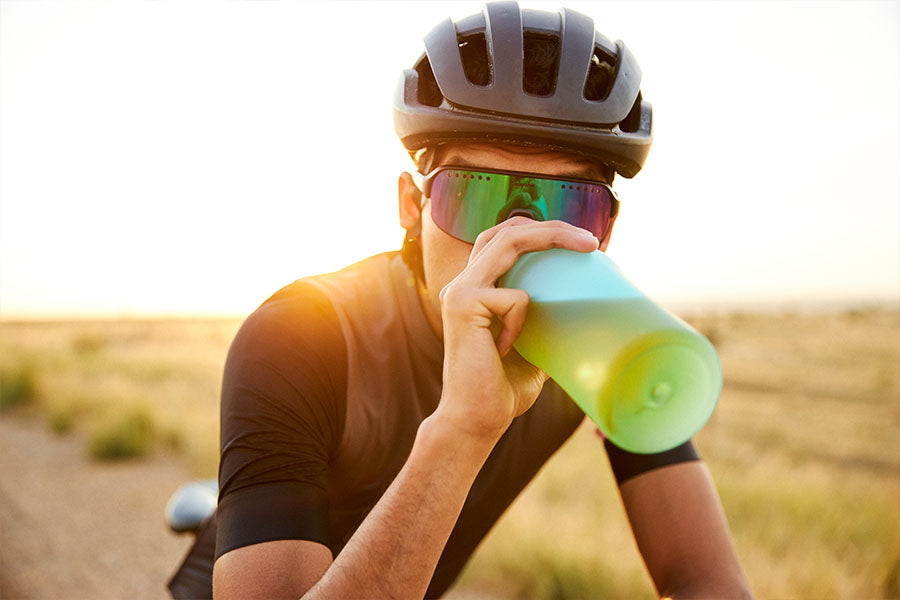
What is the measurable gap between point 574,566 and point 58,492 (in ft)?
17.7

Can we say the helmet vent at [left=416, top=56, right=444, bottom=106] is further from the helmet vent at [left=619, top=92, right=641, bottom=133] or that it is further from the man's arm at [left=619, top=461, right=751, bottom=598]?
the man's arm at [left=619, top=461, right=751, bottom=598]

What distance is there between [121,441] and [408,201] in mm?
7081

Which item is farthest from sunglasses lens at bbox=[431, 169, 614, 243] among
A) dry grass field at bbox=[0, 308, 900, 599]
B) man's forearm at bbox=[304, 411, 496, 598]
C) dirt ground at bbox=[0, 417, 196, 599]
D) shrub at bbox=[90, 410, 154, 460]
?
shrub at bbox=[90, 410, 154, 460]

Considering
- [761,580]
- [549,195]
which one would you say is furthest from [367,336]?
[761,580]

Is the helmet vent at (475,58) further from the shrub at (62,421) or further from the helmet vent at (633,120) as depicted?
the shrub at (62,421)

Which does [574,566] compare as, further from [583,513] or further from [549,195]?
[549,195]

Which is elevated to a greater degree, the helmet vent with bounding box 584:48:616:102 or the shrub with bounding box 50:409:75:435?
the helmet vent with bounding box 584:48:616:102

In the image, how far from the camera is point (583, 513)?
562 cm

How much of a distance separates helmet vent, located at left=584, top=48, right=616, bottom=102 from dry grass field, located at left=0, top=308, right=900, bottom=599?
3199 millimetres

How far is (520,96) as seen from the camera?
2.10 meters

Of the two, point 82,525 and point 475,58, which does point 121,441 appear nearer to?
point 82,525

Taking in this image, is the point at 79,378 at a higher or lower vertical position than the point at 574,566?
lower

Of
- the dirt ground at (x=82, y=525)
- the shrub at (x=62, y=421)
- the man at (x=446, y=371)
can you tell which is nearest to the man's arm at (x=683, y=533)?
the man at (x=446, y=371)

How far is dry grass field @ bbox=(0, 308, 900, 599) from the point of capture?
14.3ft
